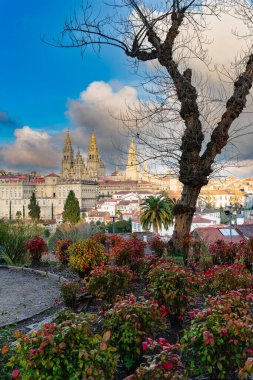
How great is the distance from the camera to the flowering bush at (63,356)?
1.99 meters

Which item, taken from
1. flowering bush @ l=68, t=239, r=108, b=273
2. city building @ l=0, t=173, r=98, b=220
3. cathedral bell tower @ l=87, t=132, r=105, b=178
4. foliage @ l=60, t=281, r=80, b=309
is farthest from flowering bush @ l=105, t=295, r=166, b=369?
cathedral bell tower @ l=87, t=132, r=105, b=178

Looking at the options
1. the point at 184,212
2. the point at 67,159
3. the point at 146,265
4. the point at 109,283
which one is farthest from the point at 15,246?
the point at 67,159

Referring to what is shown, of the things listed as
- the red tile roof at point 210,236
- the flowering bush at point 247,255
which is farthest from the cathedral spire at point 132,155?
the red tile roof at point 210,236

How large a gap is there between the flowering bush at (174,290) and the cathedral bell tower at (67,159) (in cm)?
12008

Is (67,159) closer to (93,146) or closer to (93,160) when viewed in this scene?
(93,160)

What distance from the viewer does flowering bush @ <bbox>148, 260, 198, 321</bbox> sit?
11.1ft

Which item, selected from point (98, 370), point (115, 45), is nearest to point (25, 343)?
point (98, 370)

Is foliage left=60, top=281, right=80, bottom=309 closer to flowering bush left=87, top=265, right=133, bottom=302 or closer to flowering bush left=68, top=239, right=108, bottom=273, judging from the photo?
flowering bush left=87, top=265, right=133, bottom=302

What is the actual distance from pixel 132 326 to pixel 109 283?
141cm

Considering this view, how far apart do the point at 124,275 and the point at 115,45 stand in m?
4.12

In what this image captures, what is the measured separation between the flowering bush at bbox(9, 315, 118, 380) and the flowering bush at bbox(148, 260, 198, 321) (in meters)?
1.26

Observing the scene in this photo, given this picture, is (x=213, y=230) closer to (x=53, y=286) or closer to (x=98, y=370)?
(x=53, y=286)

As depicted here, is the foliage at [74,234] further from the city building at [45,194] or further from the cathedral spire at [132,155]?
the city building at [45,194]

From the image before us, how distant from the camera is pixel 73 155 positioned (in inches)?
4921
